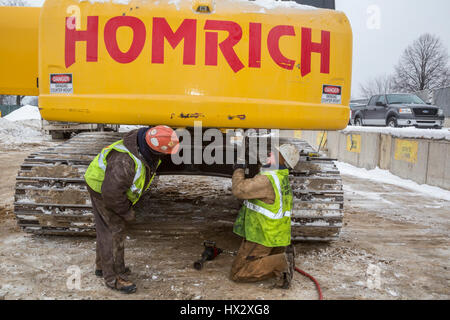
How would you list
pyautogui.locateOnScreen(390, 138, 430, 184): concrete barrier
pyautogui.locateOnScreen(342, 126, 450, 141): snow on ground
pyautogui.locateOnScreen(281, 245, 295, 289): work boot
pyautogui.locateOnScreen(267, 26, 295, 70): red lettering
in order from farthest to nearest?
pyautogui.locateOnScreen(390, 138, 430, 184): concrete barrier → pyautogui.locateOnScreen(342, 126, 450, 141): snow on ground → pyautogui.locateOnScreen(267, 26, 295, 70): red lettering → pyautogui.locateOnScreen(281, 245, 295, 289): work boot

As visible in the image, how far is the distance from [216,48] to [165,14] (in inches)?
21.5

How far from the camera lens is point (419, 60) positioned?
50250 millimetres

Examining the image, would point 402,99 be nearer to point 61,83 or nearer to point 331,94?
point 331,94

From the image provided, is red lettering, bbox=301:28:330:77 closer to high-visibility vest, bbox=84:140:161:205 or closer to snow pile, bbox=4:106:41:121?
high-visibility vest, bbox=84:140:161:205

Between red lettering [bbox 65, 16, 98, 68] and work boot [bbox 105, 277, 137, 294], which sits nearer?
work boot [bbox 105, 277, 137, 294]

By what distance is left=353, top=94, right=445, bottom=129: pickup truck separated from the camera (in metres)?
14.3

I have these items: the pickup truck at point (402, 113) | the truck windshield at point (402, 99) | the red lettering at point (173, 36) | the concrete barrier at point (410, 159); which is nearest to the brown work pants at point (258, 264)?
the red lettering at point (173, 36)

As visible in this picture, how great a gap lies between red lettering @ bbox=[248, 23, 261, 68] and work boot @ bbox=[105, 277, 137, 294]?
2.17 metres

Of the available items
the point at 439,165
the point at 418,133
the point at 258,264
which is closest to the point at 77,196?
the point at 258,264

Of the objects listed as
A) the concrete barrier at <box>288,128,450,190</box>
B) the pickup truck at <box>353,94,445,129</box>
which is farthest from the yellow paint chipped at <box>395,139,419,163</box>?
the pickup truck at <box>353,94,445,129</box>

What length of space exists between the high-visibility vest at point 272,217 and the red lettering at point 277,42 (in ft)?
3.30

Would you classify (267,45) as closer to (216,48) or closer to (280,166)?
(216,48)

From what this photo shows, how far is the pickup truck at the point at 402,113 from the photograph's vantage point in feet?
46.9

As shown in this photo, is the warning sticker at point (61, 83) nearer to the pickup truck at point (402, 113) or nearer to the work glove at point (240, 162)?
the work glove at point (240, 162)
